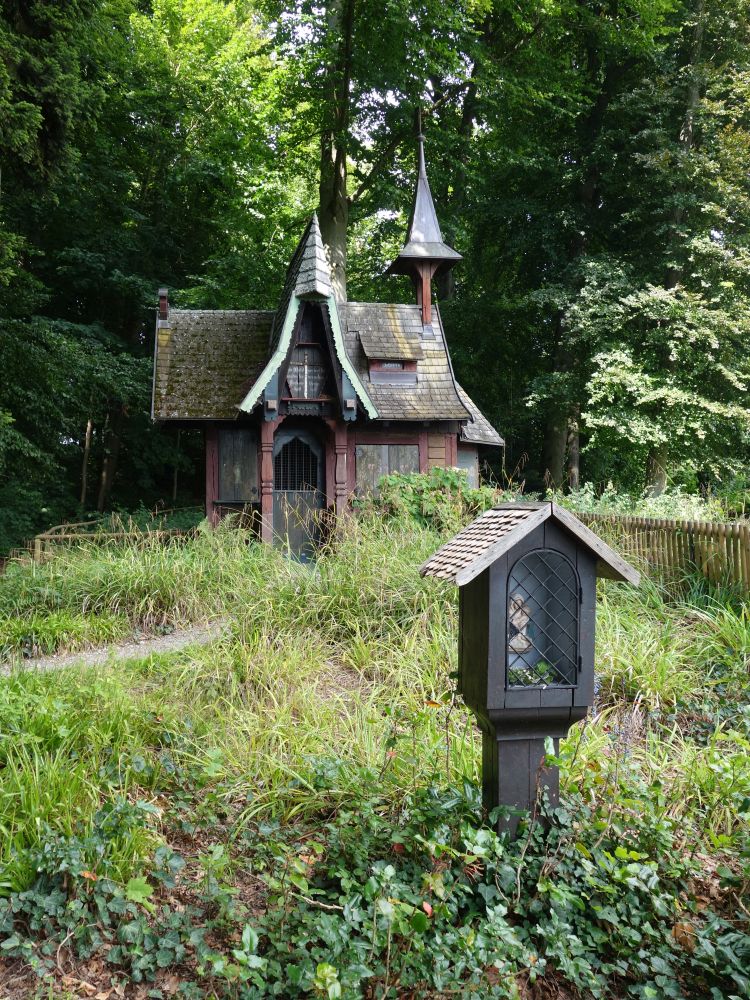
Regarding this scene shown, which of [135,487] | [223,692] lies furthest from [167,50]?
[223,692]

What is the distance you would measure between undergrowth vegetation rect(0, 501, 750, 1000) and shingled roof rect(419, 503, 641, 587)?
72 centimetres

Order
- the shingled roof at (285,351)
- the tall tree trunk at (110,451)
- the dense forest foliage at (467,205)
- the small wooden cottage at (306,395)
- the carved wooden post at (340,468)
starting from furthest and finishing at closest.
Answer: the tall tree trunk at (110,451) → the dense forest foliage at (467,205) → the carved wooden post at (340,468) → the small wooden cottage at (306,395) → the shingled roof at (285,351)

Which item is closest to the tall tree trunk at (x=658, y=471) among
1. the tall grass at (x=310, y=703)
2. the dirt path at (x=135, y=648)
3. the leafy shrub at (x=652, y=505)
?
the leafy shrub at (x=652, y=505)

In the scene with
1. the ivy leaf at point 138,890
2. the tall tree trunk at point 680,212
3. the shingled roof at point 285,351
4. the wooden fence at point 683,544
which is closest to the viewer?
the ivy leaf at point 138,890

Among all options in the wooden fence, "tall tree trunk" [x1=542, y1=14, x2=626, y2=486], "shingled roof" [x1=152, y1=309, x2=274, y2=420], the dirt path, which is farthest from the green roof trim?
"tall tree trunk" [x1=542, y1=14, x2=626, y2=486]

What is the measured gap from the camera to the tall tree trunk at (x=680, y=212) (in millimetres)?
15977

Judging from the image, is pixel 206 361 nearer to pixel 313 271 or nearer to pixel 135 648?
pixel 313 271

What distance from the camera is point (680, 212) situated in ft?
54.1

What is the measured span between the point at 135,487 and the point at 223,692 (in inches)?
665

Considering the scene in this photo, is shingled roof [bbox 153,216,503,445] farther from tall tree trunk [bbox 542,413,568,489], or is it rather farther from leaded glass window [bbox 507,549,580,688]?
leaded glass window [bbox 507,549,580,688]

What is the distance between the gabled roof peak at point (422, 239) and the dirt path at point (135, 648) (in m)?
10.3

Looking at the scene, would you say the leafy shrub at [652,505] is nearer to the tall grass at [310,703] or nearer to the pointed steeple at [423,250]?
the pointed steeple at [423,250]

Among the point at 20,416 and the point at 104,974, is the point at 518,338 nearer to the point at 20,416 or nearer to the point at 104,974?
the point at 20,416

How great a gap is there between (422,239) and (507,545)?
44.1ft
